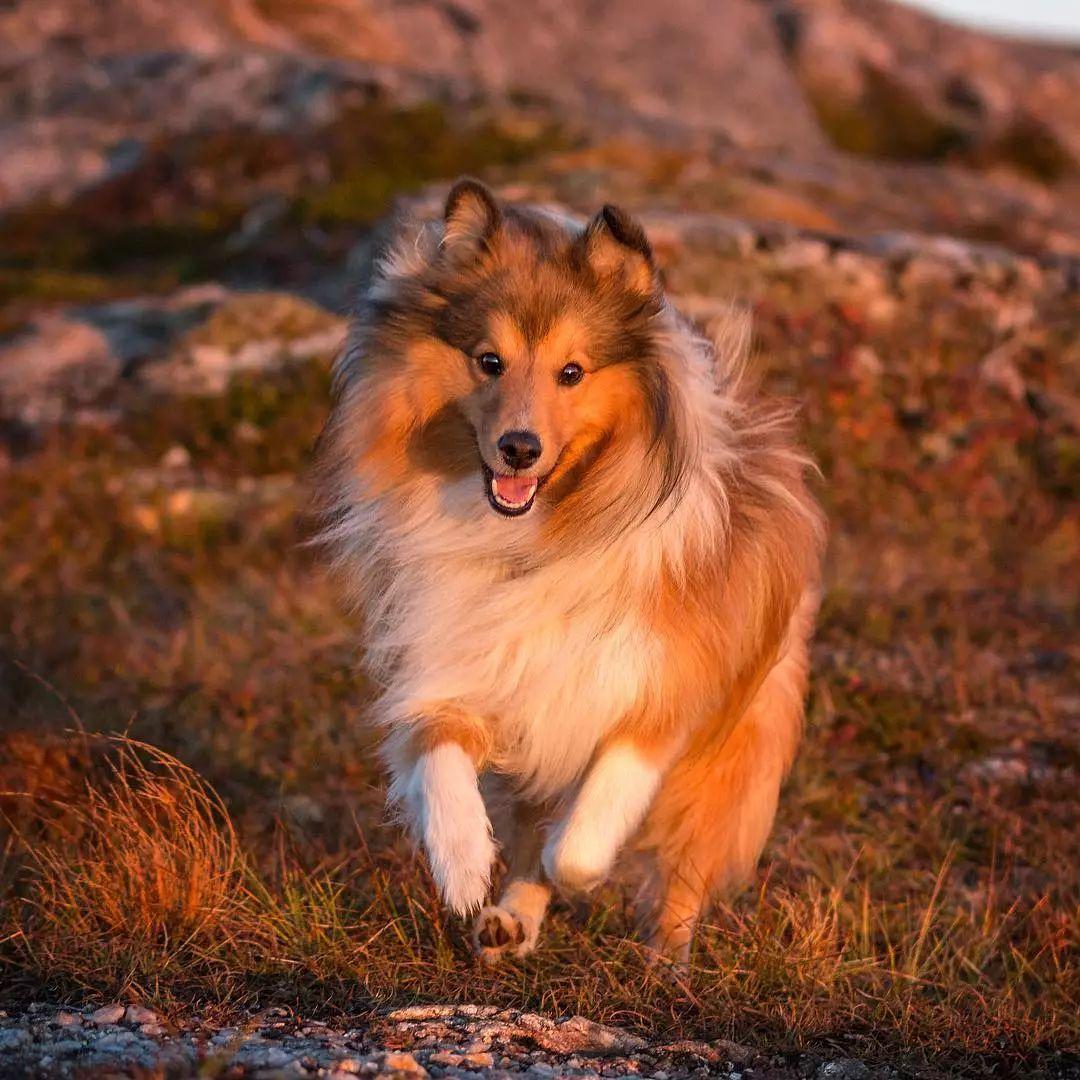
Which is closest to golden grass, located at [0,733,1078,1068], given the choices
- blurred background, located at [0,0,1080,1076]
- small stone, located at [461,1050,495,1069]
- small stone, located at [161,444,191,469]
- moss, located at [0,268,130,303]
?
blurred background, located at [0,0,1080,1076]

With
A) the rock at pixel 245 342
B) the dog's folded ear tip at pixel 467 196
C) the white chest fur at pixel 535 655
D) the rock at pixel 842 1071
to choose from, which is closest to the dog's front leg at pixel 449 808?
the white chest fur at pixel 535 655

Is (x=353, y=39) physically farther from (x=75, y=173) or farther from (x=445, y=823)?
(x=445, y=823)

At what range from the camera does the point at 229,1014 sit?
351 cm

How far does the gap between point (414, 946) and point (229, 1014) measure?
2.16 ft

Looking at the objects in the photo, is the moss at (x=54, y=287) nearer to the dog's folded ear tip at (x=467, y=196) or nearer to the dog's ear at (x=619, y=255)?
the dog's folded ear tip at (x=467, y=196)

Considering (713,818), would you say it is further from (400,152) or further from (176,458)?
(400,152)

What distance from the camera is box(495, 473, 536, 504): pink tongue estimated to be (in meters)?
3.92

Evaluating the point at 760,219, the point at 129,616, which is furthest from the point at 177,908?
the point at 760,219

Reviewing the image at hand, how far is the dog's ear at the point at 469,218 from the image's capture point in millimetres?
4043

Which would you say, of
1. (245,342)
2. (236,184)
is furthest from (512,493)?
(236,184)

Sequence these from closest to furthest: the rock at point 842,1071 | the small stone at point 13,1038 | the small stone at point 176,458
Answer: the small stone at point 13,1038 → the rock at point 842,1071 → the small stone at point 176,458

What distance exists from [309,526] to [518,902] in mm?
1352

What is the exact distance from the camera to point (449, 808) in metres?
3.76

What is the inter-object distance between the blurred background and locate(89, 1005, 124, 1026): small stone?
0.15 m
